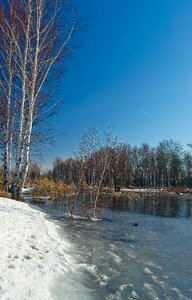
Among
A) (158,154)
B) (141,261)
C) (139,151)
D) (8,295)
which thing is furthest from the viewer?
(139,151)

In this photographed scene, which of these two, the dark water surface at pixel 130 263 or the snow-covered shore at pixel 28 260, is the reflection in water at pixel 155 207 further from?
the snow-covered shore at pixel 28 260

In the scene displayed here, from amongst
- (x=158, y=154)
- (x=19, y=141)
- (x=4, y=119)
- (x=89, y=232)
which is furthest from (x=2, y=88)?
(x=158, y=154)

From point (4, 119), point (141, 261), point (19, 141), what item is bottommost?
point (141, 261)

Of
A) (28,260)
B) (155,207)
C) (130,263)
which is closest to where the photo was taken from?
(28,260)

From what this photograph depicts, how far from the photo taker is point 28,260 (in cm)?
679

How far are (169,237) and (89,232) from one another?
2946 millimetres

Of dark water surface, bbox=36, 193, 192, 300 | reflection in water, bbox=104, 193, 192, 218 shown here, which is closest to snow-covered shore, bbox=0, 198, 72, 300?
dark water surface, bbox=36, 193, 192, 300

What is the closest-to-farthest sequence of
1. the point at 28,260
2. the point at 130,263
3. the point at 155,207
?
the point at 28,260, the point at 130,263, the point at 155,207

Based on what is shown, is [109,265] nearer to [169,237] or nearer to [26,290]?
[26,290]

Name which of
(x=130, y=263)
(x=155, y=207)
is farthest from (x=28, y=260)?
(x=155, y=207)

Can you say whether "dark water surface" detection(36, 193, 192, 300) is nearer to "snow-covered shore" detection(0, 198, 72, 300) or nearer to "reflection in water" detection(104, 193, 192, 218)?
"snow-covered shore" detection(0, 198, 72, 300)

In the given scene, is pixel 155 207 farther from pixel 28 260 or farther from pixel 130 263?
pixel 28 260

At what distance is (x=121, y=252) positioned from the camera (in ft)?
31.6

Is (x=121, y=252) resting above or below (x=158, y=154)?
below
